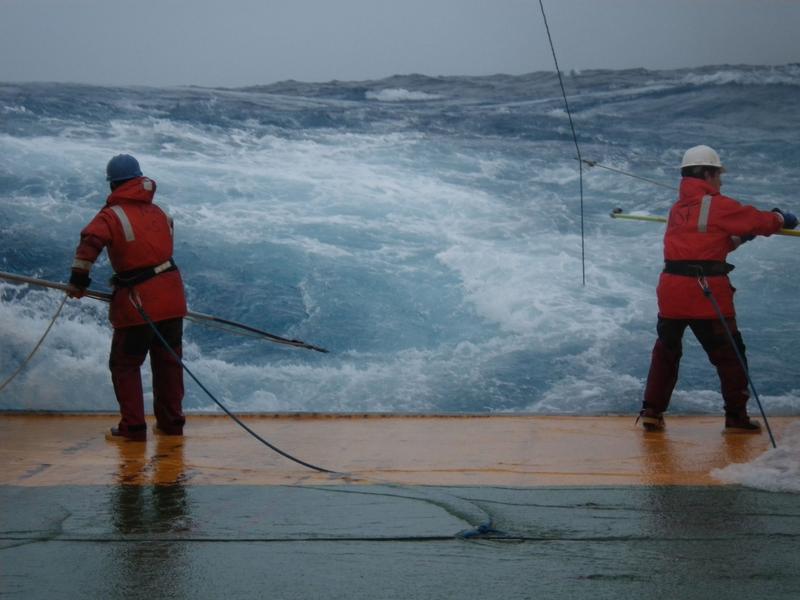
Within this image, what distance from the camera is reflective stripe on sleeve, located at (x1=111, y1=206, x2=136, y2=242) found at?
6121mm

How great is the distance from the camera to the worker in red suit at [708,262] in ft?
20.3

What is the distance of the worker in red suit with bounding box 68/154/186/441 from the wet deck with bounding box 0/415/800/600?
0.26 meters

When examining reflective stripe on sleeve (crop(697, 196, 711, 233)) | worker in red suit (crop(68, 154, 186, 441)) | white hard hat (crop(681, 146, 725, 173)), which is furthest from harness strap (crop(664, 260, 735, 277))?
worker in red suit (crop(68, 154, 186, 441))

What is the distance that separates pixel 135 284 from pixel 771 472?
9.94 feet

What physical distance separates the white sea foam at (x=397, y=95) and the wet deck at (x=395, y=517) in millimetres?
7011

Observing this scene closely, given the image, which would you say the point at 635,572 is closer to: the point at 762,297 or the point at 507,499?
the point at 507,499

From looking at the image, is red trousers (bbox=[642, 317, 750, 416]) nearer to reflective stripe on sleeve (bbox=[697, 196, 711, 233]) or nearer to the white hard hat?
reflective stripe on sleeve (bbox=[697, 196, 711, 233])

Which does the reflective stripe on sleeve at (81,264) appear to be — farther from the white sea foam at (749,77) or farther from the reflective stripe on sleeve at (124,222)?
the white sea foam at (749,77)

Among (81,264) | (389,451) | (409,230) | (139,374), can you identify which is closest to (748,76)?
(409,230)

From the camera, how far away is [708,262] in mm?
6277

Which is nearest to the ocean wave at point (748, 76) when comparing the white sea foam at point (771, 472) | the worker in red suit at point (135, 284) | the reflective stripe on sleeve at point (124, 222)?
the worker in red suit at point (135, 284)

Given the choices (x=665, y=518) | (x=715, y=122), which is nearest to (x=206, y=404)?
(x=665, y=518)

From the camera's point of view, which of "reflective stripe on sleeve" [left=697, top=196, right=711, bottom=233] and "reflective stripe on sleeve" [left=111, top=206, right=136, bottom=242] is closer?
"reflective stripe on sleeve" [left=111, top=206, right=136, bottom=242]

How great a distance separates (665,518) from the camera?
4332mm
